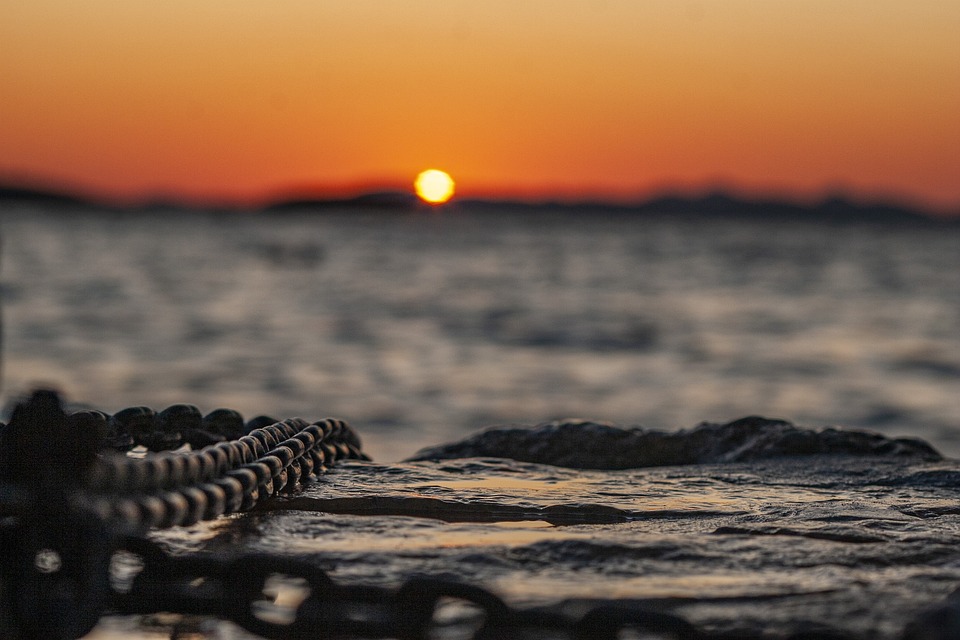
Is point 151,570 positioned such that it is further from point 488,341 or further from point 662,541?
point 488,341

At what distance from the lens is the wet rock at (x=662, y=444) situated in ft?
12.9

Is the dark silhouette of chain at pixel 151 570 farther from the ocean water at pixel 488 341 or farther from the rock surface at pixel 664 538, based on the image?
the ocean water at pixel 488 341

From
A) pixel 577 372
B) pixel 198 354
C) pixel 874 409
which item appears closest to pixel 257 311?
pixel 198 354

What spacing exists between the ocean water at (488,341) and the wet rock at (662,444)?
683 cm

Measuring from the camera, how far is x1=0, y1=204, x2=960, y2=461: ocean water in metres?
15.3

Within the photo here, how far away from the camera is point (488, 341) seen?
947 inches

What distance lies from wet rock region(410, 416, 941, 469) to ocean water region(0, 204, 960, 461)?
6.83 m

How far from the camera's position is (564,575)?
7.34 ft

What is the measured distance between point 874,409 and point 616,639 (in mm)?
14552

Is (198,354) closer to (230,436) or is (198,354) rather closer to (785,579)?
(230,436)

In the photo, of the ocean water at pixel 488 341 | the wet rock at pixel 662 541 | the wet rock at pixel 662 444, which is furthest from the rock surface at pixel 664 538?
the ocean water at pixel 488 341

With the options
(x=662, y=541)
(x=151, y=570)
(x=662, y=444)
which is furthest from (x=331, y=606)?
(x=662, y=444)

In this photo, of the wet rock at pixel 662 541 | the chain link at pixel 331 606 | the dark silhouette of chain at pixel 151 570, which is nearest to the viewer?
the dark silhouette of chain at pixel 151 570

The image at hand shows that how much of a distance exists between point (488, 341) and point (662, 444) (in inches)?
783
